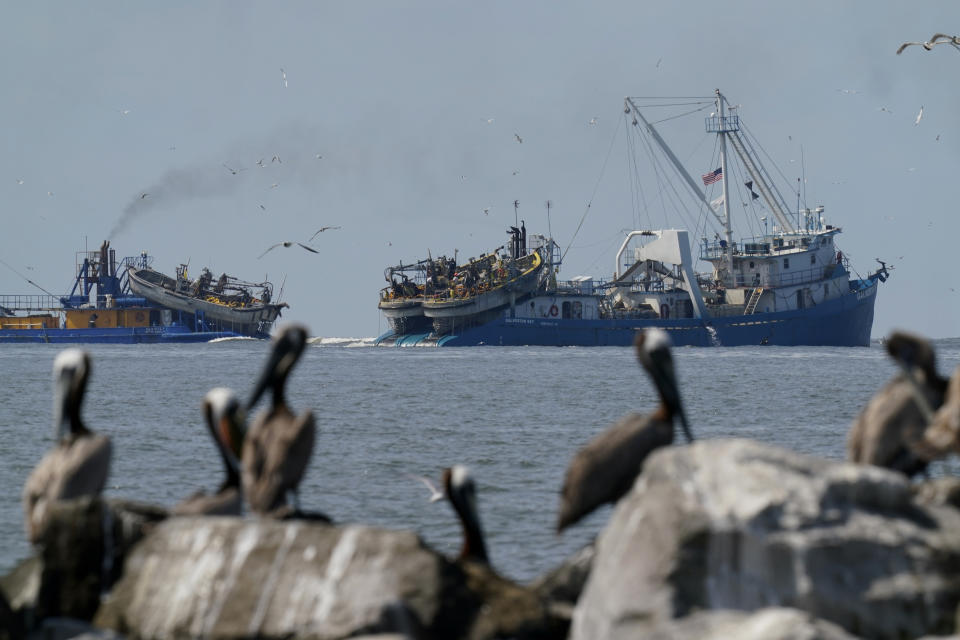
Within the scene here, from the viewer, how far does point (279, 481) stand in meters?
8.35

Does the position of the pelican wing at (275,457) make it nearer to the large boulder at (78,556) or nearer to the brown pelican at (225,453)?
the brown pelican at (225,453)

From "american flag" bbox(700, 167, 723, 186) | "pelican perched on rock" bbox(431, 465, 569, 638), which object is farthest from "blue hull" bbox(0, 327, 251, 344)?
"pelican perched on rock" bbox(431, 465, 569, 638)

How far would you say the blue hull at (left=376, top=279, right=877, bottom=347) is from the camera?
276ft

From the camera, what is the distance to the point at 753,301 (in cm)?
8512

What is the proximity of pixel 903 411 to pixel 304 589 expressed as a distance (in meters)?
3.76

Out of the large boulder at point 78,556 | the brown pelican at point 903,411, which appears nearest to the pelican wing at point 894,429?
the brown pelican at point 903,411

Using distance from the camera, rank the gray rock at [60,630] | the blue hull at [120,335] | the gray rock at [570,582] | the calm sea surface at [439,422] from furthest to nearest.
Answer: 1. the blue hull at [120,335]
2. the calm sea surface at [439,422]
3. the gray rock at [570,582]
4. the gray rock at [60,630]

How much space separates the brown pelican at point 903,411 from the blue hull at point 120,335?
333 feet

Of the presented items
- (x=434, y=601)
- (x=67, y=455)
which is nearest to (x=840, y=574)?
(x=434, y=601)

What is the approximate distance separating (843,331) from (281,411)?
81.5 m

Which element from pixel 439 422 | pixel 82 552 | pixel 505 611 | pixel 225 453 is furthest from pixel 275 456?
pixel 439 422

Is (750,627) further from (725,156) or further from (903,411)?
(725,156)

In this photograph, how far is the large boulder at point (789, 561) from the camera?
6.97 metres

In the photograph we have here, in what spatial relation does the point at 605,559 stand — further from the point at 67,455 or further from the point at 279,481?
the point at 67,455
